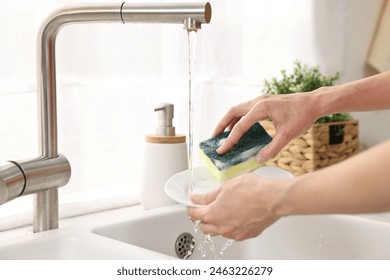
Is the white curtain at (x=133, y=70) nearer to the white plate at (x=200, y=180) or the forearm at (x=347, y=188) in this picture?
the white plate at (x=200, y=180)

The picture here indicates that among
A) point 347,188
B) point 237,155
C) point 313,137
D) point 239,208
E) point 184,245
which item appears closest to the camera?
point 347,188

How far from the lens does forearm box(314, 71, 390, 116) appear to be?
1.10m

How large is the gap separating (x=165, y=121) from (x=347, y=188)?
1.94 feet

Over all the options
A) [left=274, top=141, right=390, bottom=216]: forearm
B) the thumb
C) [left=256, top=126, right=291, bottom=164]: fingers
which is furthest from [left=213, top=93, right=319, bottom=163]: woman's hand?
[left=274, top=141, right=390, bottom=216]: forearm

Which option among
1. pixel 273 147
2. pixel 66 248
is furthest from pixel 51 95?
pixel 273 147

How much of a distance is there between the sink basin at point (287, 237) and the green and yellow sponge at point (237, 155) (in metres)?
0.20

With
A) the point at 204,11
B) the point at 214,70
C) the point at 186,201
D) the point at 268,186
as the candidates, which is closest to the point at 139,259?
the point at 186,201

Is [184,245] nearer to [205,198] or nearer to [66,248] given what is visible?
[66,248]

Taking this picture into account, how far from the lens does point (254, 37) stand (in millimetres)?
1607

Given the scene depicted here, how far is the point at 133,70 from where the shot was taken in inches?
53.3

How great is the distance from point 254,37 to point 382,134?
45cm

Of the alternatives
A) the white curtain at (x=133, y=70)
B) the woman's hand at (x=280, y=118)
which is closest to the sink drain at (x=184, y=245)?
the white curtain at (x=133, y=70)

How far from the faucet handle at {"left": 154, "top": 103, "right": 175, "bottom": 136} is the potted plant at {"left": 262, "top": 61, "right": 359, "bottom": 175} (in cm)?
26
